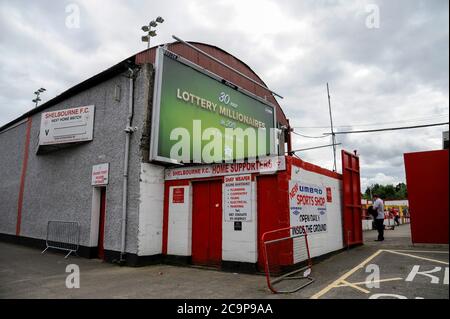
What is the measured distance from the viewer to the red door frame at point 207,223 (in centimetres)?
827

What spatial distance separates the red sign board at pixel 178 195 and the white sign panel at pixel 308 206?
10.6 feet

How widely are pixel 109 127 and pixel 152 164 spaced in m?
2.25

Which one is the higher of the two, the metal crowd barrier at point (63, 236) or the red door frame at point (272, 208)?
the red door frame at point (272, 208)

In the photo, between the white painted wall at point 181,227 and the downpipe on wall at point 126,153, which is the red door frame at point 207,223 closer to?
the white painted wall at point 181,227

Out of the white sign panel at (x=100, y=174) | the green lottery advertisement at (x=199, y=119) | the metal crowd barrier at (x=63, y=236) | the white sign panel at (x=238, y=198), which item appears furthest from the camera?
the metal crowd barrier at (x=63, y=236)

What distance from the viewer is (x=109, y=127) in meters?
10.3

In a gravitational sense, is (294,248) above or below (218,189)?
below

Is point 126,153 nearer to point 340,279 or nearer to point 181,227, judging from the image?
point 181,227

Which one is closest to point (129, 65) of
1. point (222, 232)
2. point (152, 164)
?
point (152, 164)

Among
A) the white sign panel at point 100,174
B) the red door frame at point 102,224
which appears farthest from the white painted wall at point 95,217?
the white sign panel at point 100,174

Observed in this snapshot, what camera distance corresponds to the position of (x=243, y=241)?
25.2 feet
